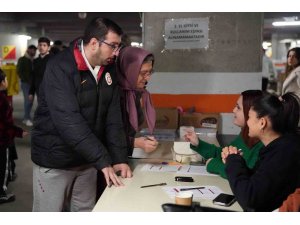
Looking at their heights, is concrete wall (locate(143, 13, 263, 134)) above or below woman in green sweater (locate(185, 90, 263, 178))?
above

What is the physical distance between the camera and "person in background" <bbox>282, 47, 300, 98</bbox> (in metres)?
5.25

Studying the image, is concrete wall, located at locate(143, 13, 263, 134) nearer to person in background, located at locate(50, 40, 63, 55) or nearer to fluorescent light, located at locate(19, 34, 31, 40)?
person in background, located at locate(50, 40, 63, 55)

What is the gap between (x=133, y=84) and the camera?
2.39m

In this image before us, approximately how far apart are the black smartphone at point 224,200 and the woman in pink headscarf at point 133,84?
0.63 meters

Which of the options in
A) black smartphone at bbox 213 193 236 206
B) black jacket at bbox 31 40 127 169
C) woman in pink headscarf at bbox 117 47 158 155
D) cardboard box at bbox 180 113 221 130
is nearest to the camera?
black smartphone at bbox 213 193 236 206

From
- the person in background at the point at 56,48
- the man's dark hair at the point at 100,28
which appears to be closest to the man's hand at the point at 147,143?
the man's dark hair at the point at 100,28

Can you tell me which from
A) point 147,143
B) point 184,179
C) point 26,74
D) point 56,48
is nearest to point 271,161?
point 184,179

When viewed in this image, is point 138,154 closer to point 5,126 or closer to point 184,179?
point 184,179

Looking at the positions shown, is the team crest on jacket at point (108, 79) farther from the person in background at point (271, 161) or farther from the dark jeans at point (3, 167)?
the dark jeans at point (3, 167)

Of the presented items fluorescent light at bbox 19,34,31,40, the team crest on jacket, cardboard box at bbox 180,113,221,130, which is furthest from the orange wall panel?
fluorescent light at bbox 19,34,31,40

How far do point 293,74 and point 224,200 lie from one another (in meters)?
4.02

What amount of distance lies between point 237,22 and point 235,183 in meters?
2.29

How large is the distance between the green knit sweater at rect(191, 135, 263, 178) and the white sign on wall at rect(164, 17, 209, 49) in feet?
4.95

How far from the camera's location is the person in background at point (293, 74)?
525cm
